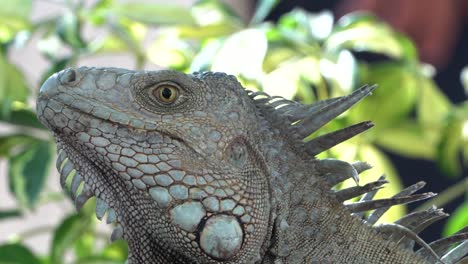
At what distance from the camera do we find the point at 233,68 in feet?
5.22

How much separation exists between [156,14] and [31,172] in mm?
470

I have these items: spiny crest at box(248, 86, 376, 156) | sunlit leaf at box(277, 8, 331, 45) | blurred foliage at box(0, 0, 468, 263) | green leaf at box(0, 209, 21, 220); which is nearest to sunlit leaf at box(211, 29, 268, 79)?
blurred foliage at box(0, 0, 468, 263)

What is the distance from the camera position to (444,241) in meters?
1.13

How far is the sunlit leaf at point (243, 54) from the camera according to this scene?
1585 mm

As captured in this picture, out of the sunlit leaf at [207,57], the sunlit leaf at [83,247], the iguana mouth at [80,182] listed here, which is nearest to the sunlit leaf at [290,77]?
the sunlit leaf at [207,57]

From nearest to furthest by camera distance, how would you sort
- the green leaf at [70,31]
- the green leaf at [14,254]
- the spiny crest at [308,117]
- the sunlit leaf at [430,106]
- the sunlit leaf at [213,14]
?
1. the spiny crest at [308,117]
2. the green leaf at [14,254]
3. the green leaf at [70,31]
4. the sunlit leaf at [213,14]
5. the sunlit leaf at [430,106]

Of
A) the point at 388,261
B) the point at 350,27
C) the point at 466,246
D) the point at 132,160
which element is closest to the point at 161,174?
the point at 132,160

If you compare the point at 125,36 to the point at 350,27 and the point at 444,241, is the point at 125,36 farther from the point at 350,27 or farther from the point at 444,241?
the point at 444,241

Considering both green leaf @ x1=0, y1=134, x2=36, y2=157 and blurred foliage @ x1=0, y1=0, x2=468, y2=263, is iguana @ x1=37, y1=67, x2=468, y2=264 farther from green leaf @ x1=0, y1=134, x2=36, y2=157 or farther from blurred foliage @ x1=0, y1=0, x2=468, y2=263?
green leaf @ x1=0, y1=134, x2=36, y2=157

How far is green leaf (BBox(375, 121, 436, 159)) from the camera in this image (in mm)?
2169

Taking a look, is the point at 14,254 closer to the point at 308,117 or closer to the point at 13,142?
the point at 13,142

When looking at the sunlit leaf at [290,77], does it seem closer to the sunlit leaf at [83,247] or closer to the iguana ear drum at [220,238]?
the iguana ear drum at [220,238]

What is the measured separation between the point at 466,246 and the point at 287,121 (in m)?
0.31

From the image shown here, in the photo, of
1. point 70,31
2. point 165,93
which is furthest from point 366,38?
point 165,93
